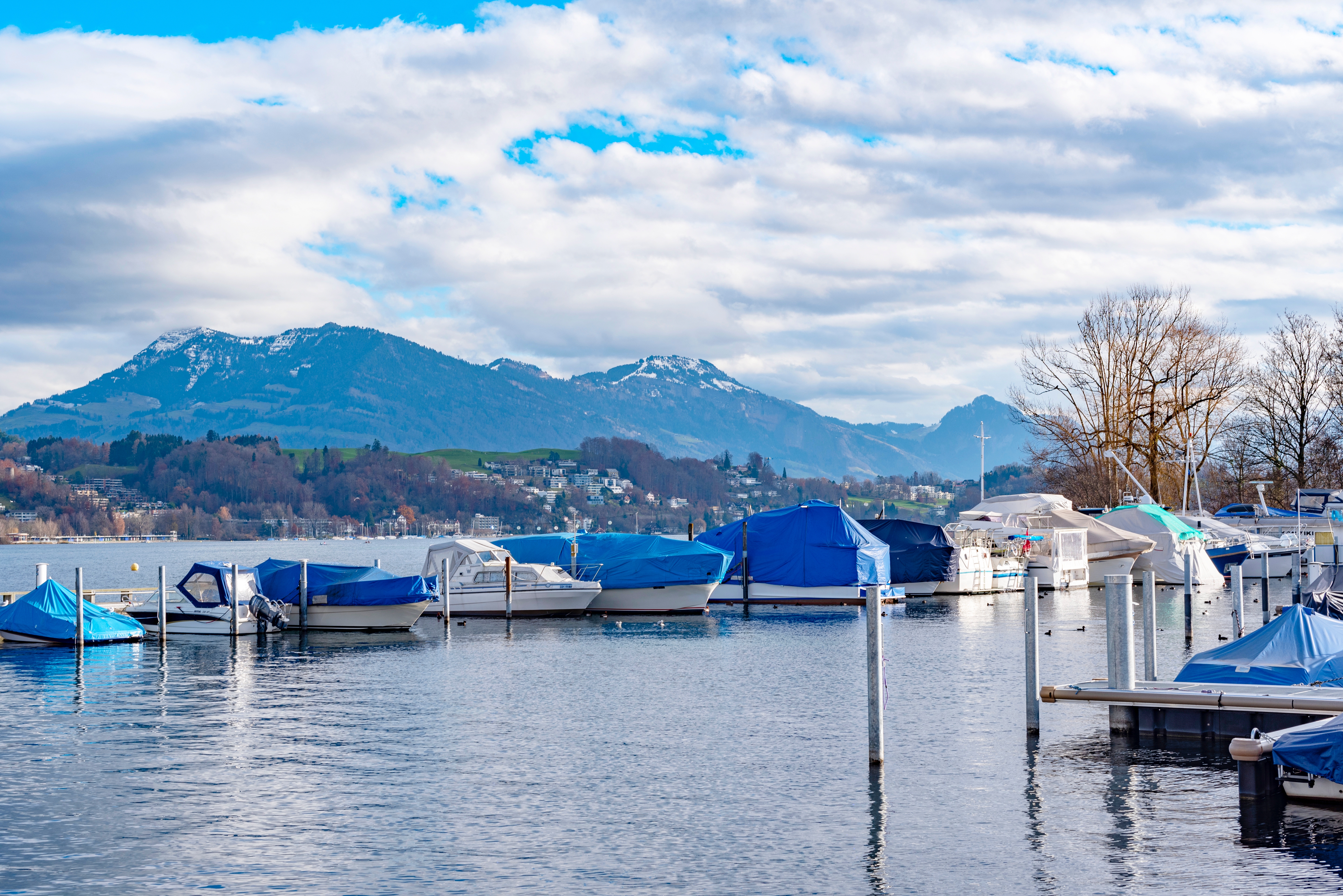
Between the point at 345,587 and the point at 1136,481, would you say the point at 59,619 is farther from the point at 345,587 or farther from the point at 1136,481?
the point at 1136,481

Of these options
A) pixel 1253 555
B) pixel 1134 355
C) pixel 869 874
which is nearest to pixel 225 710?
pixel 869 874

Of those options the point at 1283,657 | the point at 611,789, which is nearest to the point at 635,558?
the point at 1283,657

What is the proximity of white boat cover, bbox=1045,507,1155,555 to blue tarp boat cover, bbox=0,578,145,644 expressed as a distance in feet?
181

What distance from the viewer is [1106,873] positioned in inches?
634

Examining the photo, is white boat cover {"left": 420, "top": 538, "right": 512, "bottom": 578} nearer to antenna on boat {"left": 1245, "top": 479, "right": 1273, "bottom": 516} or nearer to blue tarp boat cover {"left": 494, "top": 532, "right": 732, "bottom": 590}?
blue tarp boat cover {"left": 494, "top": 532, "right": 732, "bottom": 590}

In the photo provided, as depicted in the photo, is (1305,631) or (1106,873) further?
(1305,631)

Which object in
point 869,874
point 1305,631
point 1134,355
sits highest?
point 1134,355

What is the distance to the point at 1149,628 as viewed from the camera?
27.3 m

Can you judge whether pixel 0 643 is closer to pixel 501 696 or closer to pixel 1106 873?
pixel 501 696

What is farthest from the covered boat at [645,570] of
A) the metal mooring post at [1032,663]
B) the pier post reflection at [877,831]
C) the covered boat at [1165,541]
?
the pier post reflection at [877,831]

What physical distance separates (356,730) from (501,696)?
629cm

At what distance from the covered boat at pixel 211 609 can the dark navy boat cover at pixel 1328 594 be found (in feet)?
124

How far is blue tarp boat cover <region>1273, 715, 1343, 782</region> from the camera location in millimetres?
18062

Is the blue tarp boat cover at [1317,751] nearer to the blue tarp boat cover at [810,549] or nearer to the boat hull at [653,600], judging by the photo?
the boat hull at [653,600]
